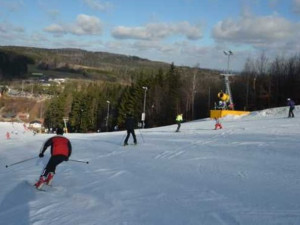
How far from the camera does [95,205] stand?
900 centimetres

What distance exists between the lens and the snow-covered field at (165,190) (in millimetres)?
7777

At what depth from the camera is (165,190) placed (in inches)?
404

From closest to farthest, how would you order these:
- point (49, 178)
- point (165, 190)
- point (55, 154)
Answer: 1. point (165, 190)
2. point (55, 154)
3. point (49, 178)

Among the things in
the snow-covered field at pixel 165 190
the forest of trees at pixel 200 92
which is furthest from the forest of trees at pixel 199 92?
the snow-covered field at pixel 165 190

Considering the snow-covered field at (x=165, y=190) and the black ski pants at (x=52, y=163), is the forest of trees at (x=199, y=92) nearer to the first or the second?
the snow-covered field at (x=165, y=190)

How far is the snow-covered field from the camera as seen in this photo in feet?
25.5

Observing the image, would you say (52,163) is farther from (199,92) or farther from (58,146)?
(199,92)

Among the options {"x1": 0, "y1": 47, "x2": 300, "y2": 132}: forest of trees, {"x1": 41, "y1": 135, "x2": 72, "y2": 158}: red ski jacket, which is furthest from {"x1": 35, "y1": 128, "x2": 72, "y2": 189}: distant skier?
{"x1": 0, "y1": 47, "x2": 300, "y2": 132}: forest of trees

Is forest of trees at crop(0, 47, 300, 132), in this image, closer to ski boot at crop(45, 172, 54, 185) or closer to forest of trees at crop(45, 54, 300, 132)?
forest of trees at crop(45, 54, 300, 132)

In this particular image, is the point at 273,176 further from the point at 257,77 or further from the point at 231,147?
the point at 257,77

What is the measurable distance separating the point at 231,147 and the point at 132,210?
37.3 feet

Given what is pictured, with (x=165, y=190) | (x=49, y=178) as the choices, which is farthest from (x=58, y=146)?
(x=165, y=190)

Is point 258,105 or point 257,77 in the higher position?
point 257,77

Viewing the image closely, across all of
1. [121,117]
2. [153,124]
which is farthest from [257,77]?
[121,117]
